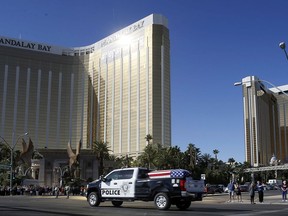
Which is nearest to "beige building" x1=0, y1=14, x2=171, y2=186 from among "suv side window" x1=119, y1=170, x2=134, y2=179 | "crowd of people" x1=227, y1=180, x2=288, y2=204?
"crowd of people" x1=227, y1=180, x2=288, y2=204

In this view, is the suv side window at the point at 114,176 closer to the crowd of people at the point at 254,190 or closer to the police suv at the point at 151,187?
the police suv at the point at 151,187

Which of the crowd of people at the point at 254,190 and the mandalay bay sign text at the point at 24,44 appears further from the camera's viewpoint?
the mandalay bay sign text at the point at 24,44

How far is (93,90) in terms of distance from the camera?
16550 cm

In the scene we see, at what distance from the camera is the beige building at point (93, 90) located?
142 metres

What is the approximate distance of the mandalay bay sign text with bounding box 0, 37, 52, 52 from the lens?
499 ft

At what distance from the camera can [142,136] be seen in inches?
5546

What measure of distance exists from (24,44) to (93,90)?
3174cm

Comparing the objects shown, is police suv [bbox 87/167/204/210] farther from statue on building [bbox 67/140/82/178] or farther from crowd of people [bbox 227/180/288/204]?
statue on building [bbox 67/140/82/178]

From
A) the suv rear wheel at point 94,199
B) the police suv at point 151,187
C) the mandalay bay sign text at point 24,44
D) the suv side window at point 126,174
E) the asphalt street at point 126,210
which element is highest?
the mandalay bay sign text at point 24,44

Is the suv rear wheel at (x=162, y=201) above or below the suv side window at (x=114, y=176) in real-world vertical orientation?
below

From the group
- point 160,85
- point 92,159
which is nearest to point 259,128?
point 160,85

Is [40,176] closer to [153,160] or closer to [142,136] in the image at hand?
[153,160]

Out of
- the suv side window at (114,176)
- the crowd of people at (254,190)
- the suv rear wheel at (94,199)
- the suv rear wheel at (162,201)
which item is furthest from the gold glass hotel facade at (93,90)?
the suv rear wheel at (162,201)

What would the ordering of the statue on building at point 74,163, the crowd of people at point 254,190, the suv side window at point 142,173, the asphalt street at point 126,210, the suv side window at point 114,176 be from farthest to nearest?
1. the statue on building at point 74,163
2. the crowd of people at point 254,190
3. the suv side window at point 114,176
4. the suv side window at point 142,173
5. the asphalt street at point 126,210
